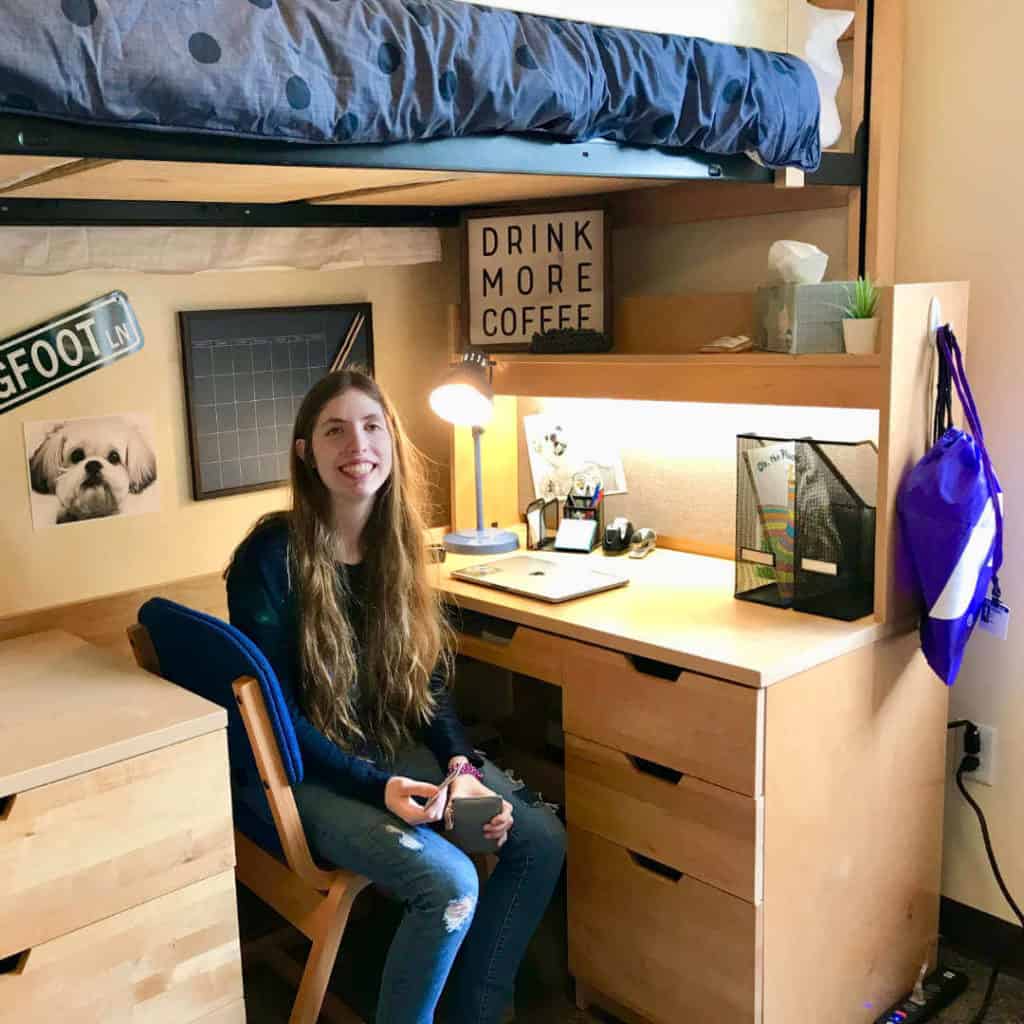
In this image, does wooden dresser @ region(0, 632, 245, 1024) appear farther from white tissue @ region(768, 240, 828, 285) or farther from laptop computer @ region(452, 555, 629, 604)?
white tissue @ region(768, 240, 828, 285)

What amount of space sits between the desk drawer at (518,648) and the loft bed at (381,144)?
808 mm

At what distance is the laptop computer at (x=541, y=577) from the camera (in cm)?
220

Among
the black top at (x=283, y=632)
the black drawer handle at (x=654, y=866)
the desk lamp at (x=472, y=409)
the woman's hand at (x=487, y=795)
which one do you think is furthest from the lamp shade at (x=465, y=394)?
the black drawer handle at (x=654, y=866)

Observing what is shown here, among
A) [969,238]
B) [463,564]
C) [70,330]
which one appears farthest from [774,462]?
[70,330]

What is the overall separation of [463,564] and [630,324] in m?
0.65

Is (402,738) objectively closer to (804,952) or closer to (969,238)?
(804,952)

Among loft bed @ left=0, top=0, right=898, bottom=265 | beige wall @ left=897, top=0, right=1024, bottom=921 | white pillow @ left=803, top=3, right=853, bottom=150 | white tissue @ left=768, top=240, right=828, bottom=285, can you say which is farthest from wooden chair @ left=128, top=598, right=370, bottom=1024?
white pillow @ left=803, top=3, right=853, bottom=150

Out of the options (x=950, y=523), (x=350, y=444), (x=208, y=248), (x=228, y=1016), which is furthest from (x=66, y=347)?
(x=950, y=523)

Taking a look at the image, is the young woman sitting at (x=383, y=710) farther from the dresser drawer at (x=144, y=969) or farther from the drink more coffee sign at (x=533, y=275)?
the drink more coffee sign at (x=533, y=275)

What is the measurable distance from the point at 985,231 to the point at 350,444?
1237 mm

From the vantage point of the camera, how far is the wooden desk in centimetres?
184

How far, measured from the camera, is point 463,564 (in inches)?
98.3

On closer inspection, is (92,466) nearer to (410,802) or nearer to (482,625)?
(482,625)

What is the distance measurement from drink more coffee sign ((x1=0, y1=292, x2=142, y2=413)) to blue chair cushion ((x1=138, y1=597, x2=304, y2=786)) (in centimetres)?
53
